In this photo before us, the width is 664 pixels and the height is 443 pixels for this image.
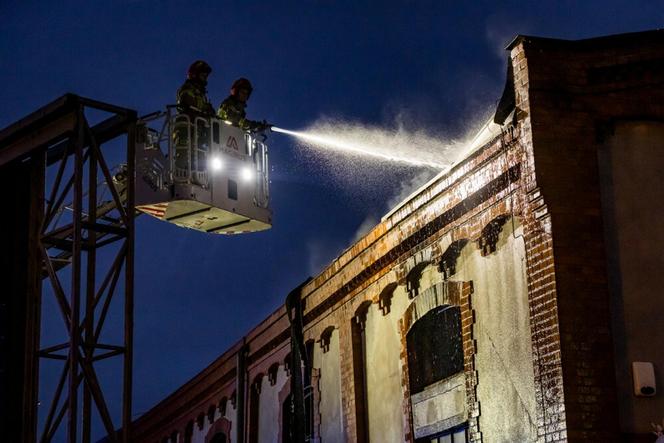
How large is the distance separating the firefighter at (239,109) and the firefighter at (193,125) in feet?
2.13

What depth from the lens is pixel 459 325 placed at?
44.4 ft

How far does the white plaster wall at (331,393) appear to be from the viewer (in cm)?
1731

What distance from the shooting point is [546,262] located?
11.3 m

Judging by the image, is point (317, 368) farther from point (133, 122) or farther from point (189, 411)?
point (189, 411)

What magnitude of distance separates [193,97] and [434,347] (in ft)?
16.4

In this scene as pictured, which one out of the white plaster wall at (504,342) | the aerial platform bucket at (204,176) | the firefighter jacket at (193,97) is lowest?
the white plaster wall at (504,342)

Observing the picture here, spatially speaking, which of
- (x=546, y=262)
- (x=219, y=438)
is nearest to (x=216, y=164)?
(x=546, y=262)

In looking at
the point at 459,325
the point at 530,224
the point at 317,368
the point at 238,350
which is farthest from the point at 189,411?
the point at 530,224

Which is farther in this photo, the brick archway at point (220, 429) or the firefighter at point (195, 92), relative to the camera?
the brick archway at point (220, 429)

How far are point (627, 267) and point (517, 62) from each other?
2619 mm

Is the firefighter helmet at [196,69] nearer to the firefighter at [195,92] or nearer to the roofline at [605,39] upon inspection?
the firefighter at [195,92]

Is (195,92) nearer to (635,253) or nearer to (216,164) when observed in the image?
(216,164)

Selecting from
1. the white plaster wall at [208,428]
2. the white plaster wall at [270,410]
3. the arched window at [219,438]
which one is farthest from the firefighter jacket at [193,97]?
the arched window at [219,438]

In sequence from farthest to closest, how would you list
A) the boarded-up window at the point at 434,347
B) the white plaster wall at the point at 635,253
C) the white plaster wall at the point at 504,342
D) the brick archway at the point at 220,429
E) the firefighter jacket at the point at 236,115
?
the brick archway at the point at 220,429 → the firefighter jacket at the point at 236,115 → the boarded-up window at the point at 434,347 → the white plaster wall at the point at 504,342 → the white plaster wall at the point at 635,253
